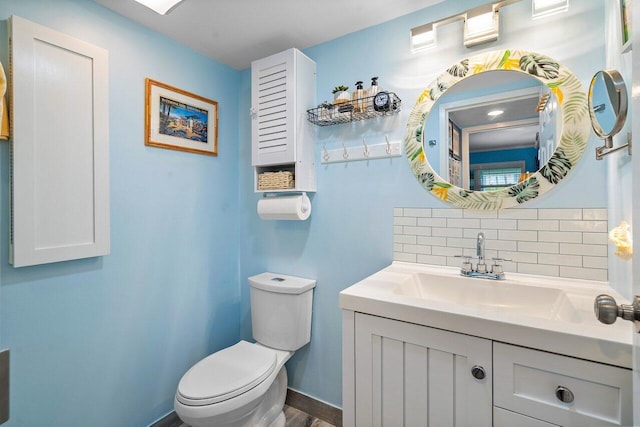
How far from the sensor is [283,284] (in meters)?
1.75

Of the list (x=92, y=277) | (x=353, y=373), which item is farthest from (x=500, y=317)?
(x=92, y=277)

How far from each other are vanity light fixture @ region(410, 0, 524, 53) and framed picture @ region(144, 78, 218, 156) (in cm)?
132

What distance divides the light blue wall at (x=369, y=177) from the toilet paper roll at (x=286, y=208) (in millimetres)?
104

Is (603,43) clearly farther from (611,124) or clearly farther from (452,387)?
(452,387)

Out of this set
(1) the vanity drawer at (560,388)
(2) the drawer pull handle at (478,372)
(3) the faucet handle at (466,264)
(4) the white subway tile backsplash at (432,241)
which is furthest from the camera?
(4) the white subway tile backsplash at (432,241)

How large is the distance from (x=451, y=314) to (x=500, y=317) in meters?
0.13

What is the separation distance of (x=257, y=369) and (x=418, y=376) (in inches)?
32.3

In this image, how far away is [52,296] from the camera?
4.20ft

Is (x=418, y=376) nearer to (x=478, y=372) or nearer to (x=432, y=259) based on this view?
(x=478, y=372)

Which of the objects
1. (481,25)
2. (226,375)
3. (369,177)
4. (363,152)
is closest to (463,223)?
(369,177)

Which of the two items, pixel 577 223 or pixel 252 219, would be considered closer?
pixel 577 223

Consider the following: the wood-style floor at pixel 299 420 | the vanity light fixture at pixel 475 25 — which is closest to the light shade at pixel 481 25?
the vanity light fixture at pixel 475 25

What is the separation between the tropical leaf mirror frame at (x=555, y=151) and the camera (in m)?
1.17

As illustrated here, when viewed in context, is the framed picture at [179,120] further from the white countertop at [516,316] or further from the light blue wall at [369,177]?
the white countertop at [516,316]
